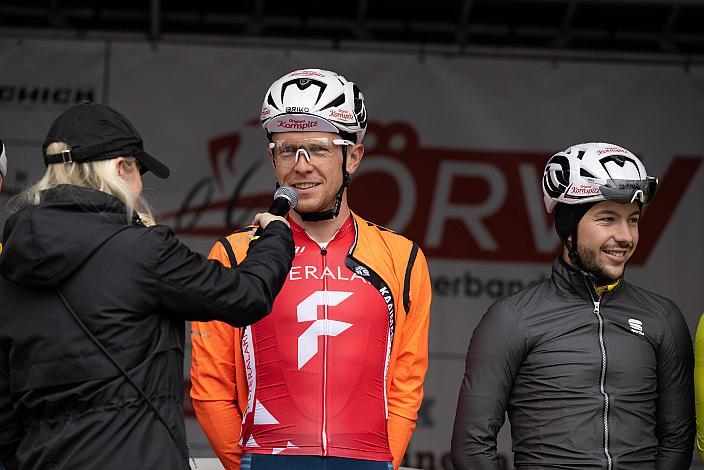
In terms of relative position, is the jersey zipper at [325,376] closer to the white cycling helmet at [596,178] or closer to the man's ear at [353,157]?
the man's ear at [353,157]

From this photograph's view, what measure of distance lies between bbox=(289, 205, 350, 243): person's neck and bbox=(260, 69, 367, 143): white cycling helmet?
9.8 inches

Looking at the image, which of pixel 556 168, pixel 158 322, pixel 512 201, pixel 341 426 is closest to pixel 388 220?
pixel 512 201

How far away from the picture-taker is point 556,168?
347 centimetres

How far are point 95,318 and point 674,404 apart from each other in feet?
5.40

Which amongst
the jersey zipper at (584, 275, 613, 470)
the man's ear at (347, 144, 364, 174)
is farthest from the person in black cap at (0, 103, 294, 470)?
the jersey zipper at (584, 275, 613, 470)

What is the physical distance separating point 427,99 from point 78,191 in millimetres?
3644

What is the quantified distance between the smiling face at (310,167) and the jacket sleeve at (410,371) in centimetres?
34

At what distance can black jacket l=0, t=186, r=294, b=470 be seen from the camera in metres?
2.47

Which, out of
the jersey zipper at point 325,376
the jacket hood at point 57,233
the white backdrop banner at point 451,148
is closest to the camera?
the jacket hood at point 57,233

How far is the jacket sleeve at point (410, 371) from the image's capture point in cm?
321

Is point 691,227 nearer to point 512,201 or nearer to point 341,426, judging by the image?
point 512,201

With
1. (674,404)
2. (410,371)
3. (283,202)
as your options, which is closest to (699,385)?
(674,404)

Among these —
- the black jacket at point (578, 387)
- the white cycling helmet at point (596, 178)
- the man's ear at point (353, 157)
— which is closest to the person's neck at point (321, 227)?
the man's ear at point (353, 157)

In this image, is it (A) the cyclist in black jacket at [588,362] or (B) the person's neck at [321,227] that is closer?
(A) the cyclist in black jacket at [588,362]
